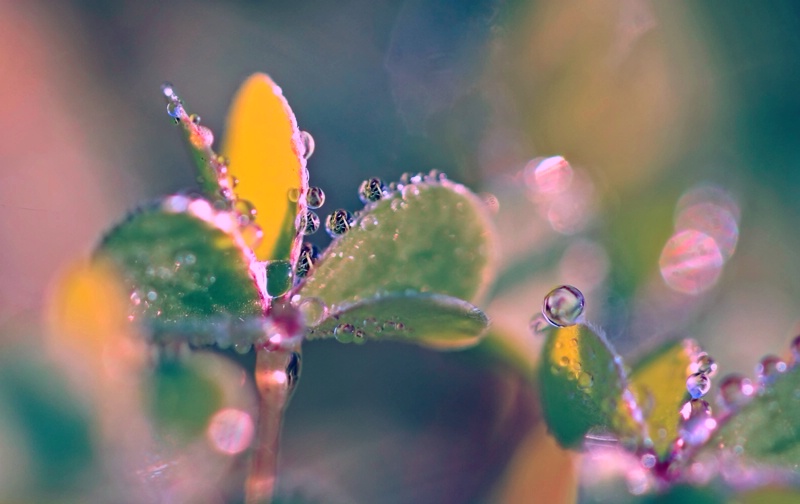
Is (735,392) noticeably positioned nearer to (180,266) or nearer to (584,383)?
(584,383)

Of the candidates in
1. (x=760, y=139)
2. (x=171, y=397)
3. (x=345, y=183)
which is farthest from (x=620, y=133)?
(x=171, y=397)

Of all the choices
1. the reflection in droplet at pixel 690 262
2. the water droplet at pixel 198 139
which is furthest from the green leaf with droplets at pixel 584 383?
the reflection in droplet at pixel 690 262

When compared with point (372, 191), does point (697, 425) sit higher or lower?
lower

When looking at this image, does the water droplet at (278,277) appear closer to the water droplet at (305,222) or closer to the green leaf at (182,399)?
the water droplet at (305,222)

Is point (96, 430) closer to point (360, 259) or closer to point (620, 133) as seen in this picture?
point (360, 259)

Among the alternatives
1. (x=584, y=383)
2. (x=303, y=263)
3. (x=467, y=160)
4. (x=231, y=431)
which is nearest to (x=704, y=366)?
(x=584, y=383)

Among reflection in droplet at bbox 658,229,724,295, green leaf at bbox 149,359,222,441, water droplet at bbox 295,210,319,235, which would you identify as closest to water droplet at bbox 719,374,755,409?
reflection in droplet at bbox 658,229,724,295

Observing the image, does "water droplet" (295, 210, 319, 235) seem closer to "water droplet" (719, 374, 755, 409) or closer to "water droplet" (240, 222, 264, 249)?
"water droplet" (240, 222, 264, 249)
